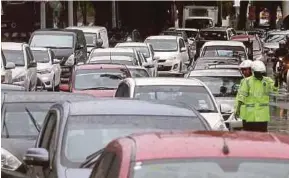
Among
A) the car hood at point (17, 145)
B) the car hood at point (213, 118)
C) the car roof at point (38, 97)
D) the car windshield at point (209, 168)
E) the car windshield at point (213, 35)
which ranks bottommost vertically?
the car windshield at point (213, 35)

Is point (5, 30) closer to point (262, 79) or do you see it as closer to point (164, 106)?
point (262, 79)

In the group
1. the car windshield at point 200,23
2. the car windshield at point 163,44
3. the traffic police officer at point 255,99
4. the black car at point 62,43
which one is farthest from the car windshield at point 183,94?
the car windshield at point 200,23

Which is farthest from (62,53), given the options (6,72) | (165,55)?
(6,72)

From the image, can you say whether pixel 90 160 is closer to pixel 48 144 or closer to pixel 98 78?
pixel 48 144

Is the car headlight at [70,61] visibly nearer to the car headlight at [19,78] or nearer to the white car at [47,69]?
the white car at [47,69]

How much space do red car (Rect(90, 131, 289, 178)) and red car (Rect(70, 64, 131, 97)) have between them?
39.4ft

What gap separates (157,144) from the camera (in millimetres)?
5930

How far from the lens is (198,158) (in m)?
5.70

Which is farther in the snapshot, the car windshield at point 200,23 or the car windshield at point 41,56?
the car windshield at point 200,23

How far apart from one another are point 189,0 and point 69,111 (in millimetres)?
64000

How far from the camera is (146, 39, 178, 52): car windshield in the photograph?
38.5 m

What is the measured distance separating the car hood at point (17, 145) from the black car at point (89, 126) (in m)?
1.11

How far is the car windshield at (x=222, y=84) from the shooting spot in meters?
18.4

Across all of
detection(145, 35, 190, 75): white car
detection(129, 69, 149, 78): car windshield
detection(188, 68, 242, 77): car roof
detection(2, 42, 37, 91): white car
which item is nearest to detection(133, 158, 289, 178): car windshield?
detection(188, 68, 242, 77): car roof
